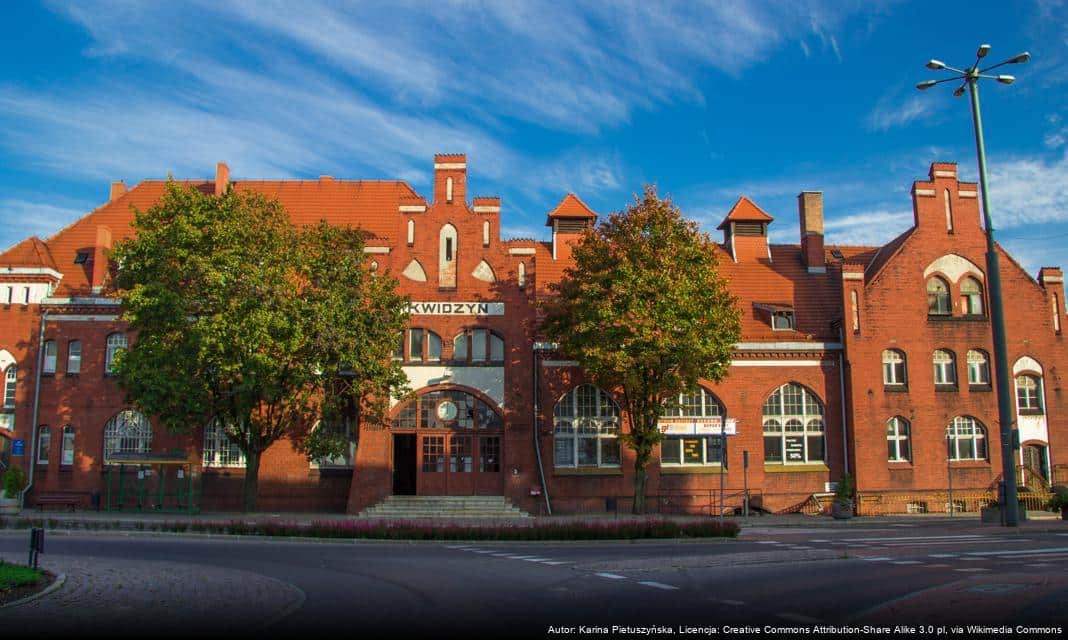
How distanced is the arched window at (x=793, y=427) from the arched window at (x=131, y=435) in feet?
83.3

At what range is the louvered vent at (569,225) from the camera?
135ft

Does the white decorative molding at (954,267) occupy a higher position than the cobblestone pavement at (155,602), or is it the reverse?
the white decorative molding at (954,267)

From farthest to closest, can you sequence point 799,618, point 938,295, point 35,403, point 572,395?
point 938,295 → point 572,395 → point 35,403 → point 799,618

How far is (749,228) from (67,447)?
31.7 meters

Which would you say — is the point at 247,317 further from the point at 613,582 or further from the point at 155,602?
the point at 613,582

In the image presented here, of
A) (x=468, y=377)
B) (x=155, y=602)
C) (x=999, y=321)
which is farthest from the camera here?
(x=468, y=377)

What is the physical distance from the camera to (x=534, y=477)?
3362 cm

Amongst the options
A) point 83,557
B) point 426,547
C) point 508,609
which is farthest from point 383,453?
point 508,609

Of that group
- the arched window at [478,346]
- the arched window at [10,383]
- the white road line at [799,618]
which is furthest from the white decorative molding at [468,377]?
the white road line at [799,618]

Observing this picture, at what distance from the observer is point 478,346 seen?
3441 centimetres

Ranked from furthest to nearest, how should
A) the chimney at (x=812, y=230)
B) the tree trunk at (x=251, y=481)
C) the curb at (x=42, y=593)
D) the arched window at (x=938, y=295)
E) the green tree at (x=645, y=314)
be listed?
the chimney at (x=812, y=230)
the arched window at (x=938, y=295)
the tree trunk at (x=251, y=481)
the green tree at (x=645, y=314)
the curb at (x=42, y=593)

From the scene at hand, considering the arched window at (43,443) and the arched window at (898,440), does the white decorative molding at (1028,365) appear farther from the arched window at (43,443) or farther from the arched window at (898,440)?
the arched window at (43,443)

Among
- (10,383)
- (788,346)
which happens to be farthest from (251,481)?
(788,346)

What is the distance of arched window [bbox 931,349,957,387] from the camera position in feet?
121
